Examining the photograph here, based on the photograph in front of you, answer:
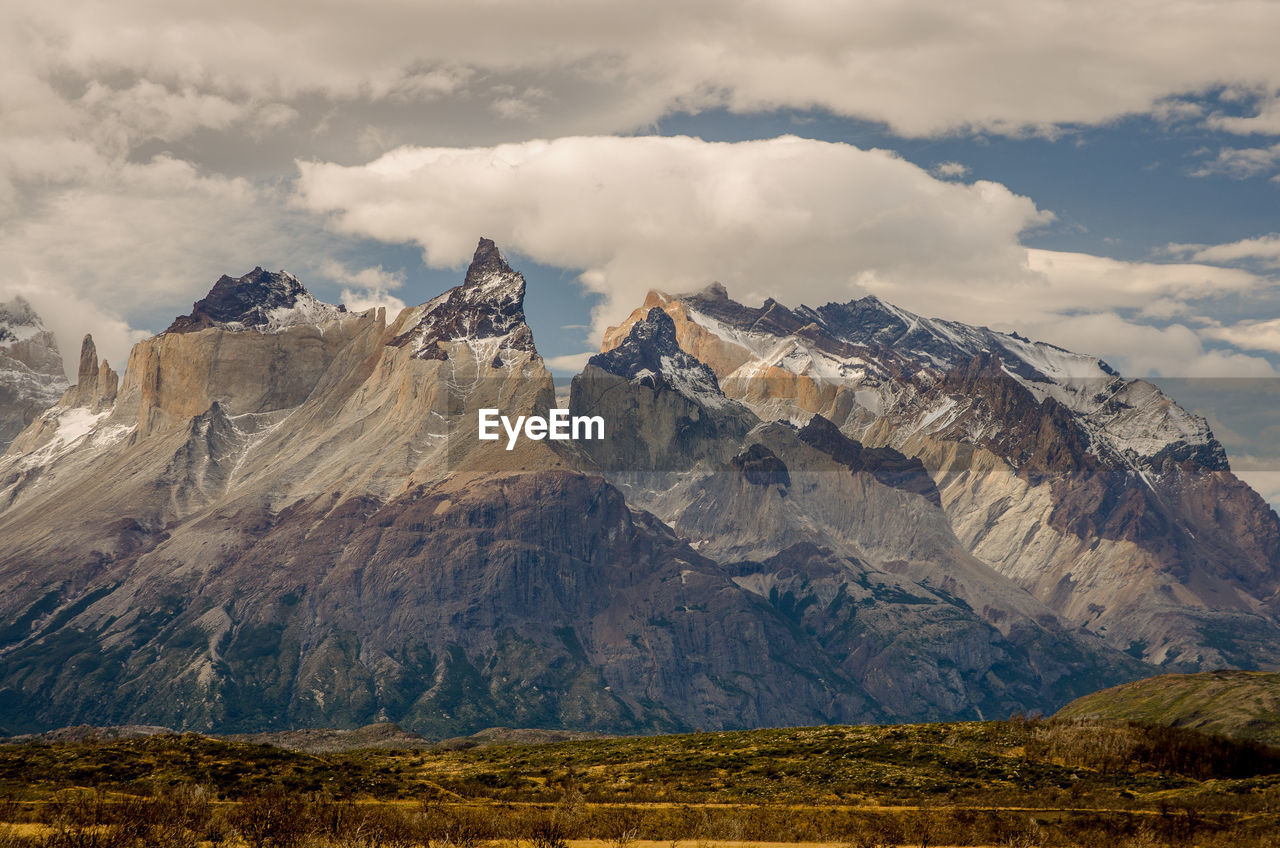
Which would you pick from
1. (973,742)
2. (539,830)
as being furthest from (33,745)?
(973,742)

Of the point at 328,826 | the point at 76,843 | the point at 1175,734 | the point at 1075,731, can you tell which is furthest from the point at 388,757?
the point at 1175,734

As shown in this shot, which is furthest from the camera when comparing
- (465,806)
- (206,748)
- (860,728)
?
(860,728)

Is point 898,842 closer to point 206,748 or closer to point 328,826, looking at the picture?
point 328,826

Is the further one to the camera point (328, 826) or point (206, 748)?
point (206, 748)

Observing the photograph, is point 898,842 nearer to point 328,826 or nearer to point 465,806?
point 465,806

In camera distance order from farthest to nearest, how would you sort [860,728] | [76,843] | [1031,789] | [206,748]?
[860,728] < [206,748] < [1031,789] < [76,843]

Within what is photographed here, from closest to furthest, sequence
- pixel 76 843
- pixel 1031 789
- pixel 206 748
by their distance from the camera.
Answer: pixel 76 843, pixel 1031 789, pixel 206 748
